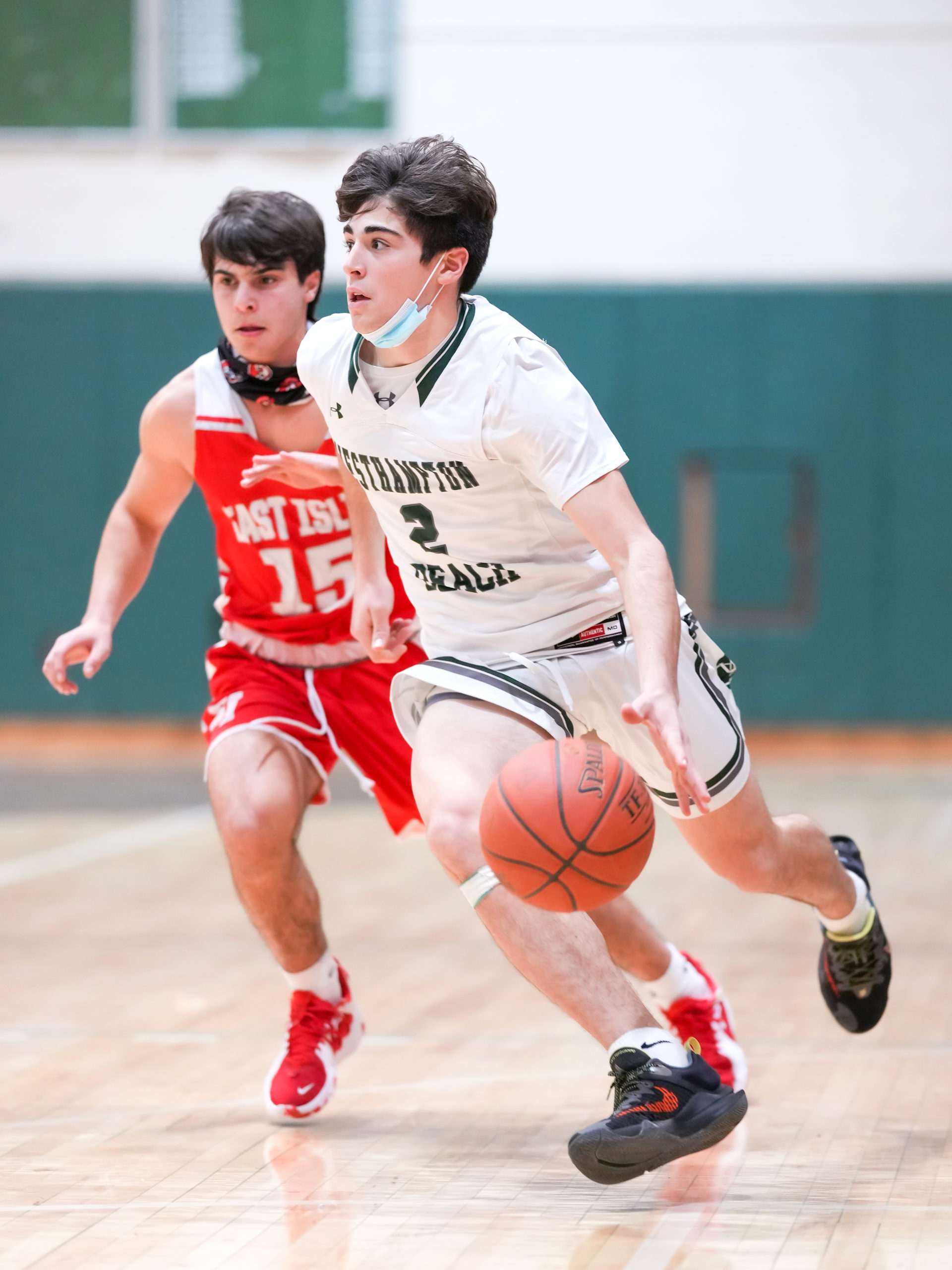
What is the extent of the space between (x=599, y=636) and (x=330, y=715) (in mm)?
854

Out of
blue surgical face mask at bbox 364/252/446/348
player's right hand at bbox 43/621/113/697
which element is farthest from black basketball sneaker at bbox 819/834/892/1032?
player's right hand at bbox 43/621/113/697

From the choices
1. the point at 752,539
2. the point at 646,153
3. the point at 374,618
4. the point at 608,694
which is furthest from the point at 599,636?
the point at 646,153

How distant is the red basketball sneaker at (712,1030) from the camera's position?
139 inches

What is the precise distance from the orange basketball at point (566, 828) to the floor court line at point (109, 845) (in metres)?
4.16

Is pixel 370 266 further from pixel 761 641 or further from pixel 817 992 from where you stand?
pixel 761 641

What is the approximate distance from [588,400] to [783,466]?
28.3 feet

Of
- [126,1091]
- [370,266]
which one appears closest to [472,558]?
[370,266]

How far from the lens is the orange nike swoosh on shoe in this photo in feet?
8.40

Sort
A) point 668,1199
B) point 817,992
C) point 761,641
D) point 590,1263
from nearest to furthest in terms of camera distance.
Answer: point 590,1263 → point 668,1199 → point 817,992 → point 761,641

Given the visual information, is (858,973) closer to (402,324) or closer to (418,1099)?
(418,1099)

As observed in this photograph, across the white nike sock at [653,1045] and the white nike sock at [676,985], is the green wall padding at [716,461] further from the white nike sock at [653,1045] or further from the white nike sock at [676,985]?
the white nike sock at [653,1045]

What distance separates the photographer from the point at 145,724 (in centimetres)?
1162

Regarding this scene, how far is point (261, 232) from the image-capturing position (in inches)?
135

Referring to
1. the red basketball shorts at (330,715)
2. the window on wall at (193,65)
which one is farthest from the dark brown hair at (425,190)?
the window on wall at (193,65)
